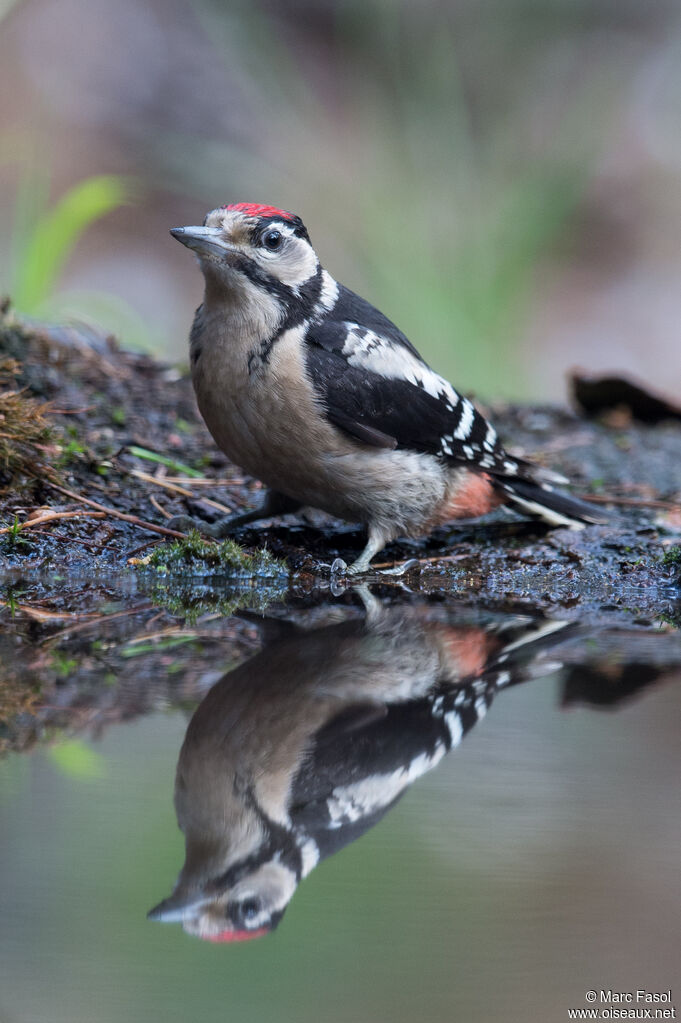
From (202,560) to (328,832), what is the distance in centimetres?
220

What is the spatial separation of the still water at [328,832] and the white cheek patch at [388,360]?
151 cm

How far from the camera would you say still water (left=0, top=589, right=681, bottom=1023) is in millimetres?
1420

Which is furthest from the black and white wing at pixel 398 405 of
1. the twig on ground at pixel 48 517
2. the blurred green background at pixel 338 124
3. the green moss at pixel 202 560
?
the blurred green background at pixel 338 124

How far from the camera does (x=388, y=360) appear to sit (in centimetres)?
419

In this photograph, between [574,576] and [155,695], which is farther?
[574,576]

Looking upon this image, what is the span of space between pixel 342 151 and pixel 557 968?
42.1 ft

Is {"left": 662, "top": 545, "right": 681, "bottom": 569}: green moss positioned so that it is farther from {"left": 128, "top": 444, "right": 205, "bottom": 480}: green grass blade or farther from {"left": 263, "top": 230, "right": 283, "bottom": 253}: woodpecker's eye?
{"left": 128, "top": 444, "right": 205, "bottom": 480}: green grass blade

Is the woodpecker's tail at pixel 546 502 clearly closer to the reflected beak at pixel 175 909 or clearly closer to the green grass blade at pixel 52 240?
the green grass blade at pixel 52 240

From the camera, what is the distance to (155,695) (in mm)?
2402

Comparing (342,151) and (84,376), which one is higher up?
(342,151)

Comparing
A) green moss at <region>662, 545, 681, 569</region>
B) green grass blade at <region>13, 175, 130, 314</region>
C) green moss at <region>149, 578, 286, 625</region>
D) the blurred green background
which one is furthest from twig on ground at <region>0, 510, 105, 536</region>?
the blurred green background

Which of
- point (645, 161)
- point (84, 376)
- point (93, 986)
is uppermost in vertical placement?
point (645, 161)

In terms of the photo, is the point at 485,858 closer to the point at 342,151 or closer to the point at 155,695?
the point at 155,695

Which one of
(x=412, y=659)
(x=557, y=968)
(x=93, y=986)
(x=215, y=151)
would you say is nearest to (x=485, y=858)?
(x=557, y=968)
